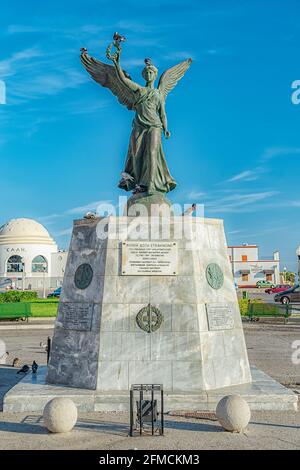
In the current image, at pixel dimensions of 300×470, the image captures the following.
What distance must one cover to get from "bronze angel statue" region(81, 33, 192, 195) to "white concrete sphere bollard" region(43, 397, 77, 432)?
473 cm

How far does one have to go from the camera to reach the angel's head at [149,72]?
1058cm

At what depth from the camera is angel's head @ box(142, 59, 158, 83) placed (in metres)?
10.6

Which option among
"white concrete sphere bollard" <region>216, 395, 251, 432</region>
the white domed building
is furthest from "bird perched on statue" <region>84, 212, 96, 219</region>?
the white domed building

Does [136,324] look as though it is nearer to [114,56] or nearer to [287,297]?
[114,56]

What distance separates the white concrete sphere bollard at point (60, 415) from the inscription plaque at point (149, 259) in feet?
9.32

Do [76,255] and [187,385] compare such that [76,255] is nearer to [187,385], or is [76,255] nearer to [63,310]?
[63,310]

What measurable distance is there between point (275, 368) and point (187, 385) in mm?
5271

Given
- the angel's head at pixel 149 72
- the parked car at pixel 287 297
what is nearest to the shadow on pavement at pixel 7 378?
the angel's head at pixel 149 72

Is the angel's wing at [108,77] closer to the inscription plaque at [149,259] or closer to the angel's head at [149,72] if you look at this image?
the angel's head at [149,72]

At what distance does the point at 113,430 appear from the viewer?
7.23 meters

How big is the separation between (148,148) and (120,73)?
1.76 metres

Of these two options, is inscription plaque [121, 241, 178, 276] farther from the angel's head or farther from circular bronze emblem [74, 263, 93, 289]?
the angel's head

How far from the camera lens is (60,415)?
6.94 m
